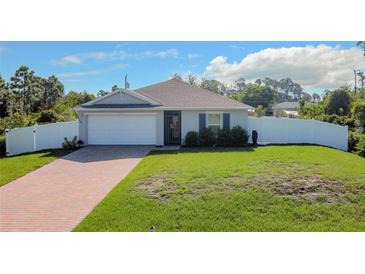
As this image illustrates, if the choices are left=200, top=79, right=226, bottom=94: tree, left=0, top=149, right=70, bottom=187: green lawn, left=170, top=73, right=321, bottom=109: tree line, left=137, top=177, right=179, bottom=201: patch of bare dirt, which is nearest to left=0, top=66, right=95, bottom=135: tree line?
left=0, top=149, right=70, bottom=187: green lawn

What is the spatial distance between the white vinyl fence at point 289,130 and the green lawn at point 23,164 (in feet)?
37.2

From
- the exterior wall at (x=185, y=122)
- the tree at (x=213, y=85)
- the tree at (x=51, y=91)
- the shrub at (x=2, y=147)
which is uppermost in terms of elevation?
the tree at (x=213, y=85)

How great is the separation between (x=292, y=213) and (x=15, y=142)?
15.0 m

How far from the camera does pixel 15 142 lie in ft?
56.4

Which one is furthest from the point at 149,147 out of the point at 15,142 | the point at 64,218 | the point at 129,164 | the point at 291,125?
the point at 64,218

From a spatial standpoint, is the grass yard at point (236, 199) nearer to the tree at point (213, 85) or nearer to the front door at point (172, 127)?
the front door at point (172, 127)

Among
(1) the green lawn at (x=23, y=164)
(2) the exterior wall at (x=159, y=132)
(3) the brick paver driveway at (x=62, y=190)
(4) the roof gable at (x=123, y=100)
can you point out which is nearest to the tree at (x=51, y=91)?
(4) the roof gable at (x=123, y=100)

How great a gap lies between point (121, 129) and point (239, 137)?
22.1ft

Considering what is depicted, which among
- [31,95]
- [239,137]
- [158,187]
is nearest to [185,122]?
[239,137]

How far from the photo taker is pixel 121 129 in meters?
18.6

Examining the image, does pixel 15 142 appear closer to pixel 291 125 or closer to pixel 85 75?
pixel 85 75

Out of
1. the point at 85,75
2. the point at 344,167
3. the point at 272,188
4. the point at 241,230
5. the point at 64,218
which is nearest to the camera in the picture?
the point at 241,230

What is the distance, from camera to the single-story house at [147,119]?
18.4m
